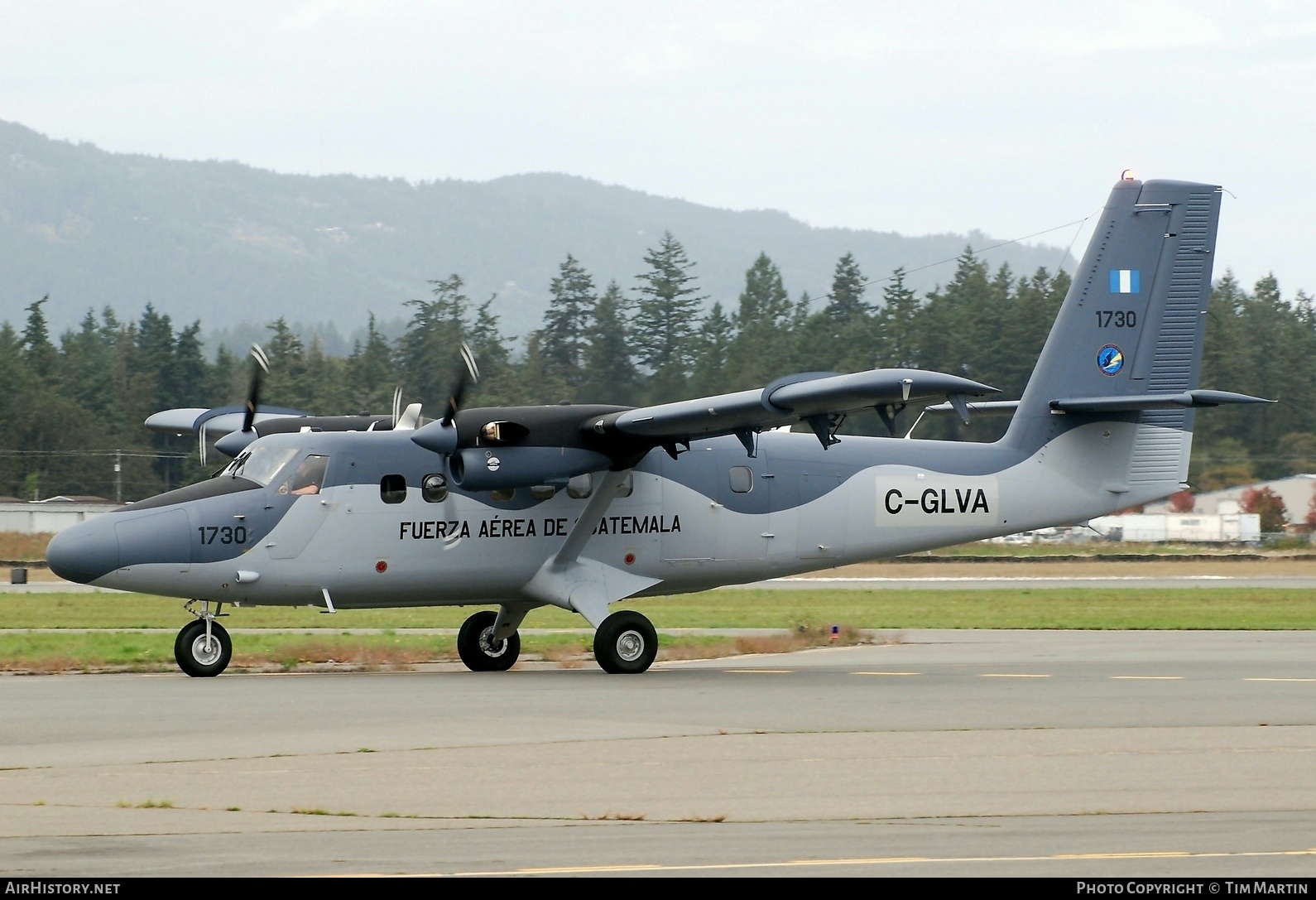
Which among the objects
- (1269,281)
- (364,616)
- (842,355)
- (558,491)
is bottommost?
(364,616)

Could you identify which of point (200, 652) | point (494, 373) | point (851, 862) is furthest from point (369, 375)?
point (851, 862)

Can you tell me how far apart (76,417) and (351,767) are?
235 ft

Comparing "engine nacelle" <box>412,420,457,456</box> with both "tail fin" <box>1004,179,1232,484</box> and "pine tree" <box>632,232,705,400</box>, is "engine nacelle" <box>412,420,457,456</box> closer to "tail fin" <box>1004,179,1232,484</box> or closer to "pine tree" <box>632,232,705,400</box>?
"pine tree" <box>632,232,705,400</box>

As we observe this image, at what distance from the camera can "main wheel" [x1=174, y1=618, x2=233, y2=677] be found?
19031mm

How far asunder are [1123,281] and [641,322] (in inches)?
689

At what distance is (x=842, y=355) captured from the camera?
79.5 m

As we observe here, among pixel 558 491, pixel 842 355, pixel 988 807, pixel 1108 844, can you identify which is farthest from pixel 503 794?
pixel 842 355

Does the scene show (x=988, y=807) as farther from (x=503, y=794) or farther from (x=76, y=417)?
(x=76, y=417)

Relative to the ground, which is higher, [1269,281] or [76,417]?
[1269,281]

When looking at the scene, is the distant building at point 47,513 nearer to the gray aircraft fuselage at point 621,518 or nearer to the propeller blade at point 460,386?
the gray aircraft fuselage at point 621,518

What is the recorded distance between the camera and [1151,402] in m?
20.9

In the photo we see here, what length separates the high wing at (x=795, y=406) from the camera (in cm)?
1694

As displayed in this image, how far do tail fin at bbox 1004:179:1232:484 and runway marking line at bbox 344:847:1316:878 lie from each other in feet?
46.7

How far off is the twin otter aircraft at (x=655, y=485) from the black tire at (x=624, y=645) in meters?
0.03
